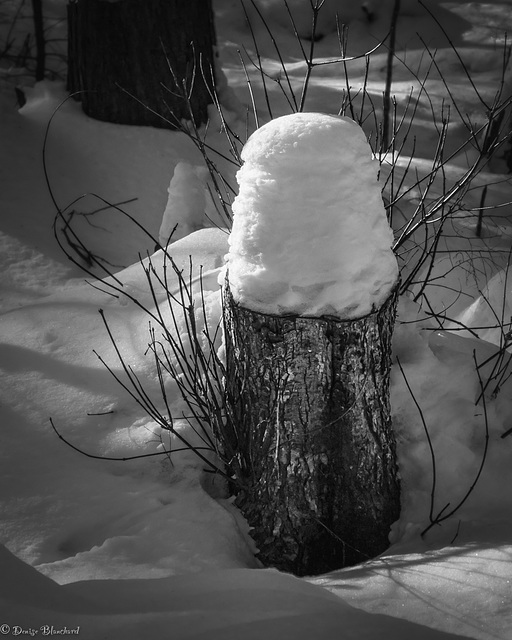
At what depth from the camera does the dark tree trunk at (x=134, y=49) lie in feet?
17.3

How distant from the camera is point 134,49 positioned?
532cm

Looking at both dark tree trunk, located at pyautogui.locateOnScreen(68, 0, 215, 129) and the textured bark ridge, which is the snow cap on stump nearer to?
the textured bark ridge

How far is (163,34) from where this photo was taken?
17.5ft

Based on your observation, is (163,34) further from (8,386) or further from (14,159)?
(8,386)

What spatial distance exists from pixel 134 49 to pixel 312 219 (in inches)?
165

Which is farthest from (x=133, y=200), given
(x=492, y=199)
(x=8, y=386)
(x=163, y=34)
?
(x=492, y=199)

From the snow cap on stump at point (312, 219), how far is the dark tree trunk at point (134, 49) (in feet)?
12.1

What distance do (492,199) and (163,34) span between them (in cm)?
335

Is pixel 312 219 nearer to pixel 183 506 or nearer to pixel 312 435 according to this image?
pixel 312 435

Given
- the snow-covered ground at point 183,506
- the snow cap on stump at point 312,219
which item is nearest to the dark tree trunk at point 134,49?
the snow-covered ground at point 183,506

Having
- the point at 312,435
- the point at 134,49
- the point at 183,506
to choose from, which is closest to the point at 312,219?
the point at 312,435

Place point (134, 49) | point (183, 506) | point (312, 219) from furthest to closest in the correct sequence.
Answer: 1. point (134, 49)
2. point (183, 506)
3. point (312, 219)

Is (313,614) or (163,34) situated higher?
(163,34)

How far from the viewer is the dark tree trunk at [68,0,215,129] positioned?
17.3 feet
